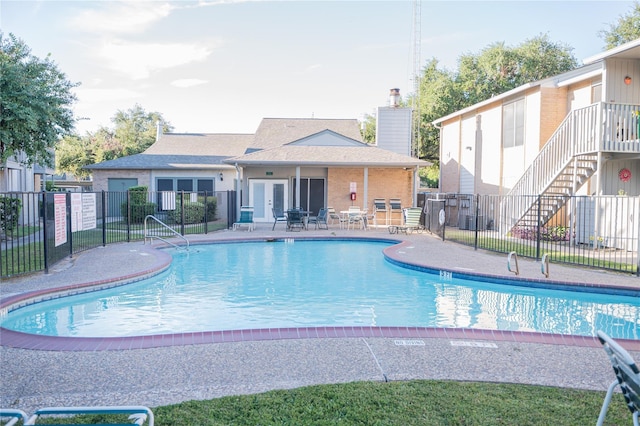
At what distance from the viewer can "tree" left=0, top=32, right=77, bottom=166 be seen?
1170 centimetres

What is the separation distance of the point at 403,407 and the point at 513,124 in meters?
17.3

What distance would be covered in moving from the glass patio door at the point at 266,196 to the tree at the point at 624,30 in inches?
855

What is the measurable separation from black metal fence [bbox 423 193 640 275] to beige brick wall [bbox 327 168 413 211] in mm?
2101

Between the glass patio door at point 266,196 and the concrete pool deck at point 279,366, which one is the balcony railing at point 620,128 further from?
the glass patio door at point 266,196

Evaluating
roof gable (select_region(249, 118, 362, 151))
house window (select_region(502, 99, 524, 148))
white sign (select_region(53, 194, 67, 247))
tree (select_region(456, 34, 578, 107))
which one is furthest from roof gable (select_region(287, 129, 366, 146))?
tree (select_region(456, 34, 578, 107))

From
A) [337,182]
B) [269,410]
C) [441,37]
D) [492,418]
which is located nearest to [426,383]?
[492,418]

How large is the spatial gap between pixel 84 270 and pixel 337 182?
13204 mm

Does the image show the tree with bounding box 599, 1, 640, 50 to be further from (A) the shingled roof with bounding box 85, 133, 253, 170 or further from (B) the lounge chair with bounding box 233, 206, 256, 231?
(B) the lounge chair with bounding box 233, 206, 256, 231

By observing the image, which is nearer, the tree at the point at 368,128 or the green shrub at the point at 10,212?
the green shrub at the point at 10,212

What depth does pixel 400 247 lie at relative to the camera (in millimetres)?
14039

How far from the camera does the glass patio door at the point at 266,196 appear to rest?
21969mm

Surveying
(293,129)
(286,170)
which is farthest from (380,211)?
(293,129)

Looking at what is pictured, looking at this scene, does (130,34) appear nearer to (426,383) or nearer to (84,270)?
(84,270)

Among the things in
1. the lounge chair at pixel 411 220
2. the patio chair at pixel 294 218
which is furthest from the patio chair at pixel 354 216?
the patio chair at pixel 294 218
